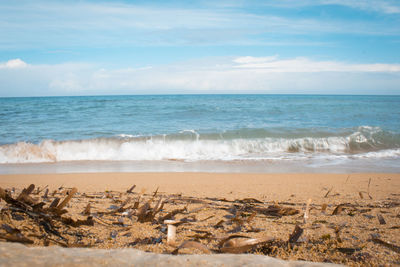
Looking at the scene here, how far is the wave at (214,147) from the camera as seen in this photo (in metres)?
9.93

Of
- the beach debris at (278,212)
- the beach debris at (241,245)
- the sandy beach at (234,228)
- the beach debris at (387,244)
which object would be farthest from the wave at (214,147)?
the beach debris at (241,245)

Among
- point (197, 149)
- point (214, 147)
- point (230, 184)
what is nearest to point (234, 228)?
point (230, 184)

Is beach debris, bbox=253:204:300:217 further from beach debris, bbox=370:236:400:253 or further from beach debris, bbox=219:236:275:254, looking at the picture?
beach debris, bbox=219:236:275:254

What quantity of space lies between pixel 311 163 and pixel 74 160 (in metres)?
8.11

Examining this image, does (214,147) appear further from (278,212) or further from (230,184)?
(278,212)

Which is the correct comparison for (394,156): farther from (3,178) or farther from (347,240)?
(3,178)

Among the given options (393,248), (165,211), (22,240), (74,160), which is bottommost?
(74,160)

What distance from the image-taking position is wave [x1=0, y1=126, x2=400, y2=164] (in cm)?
993

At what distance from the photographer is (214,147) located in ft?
38.0

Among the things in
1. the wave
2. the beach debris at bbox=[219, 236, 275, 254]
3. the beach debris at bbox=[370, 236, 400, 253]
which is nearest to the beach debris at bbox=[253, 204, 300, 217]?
the beach debris at bbox=[370, 236, 400, 253]

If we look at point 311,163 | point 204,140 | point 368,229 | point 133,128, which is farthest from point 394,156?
point 133,128

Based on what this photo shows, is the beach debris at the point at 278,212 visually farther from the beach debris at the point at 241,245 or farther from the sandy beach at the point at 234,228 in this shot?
the beach debris at the point at 241,245

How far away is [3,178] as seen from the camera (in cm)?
641

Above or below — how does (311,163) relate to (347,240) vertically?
below
